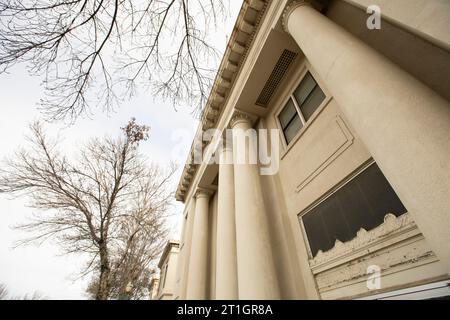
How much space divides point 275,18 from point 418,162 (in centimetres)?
518

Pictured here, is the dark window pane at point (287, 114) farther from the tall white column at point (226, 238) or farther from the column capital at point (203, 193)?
the column capital at point (203, 193)

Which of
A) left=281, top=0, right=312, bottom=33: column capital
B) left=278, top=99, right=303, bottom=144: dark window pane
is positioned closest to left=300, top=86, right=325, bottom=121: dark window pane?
left=278, top=99, right=303, bottom=144: dark window pane

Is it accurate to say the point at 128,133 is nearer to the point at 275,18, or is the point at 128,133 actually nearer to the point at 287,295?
the point at 275,18

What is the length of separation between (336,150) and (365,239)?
5.66ft

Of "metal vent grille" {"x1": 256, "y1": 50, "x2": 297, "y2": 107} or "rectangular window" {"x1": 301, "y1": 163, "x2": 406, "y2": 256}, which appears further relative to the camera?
"metal vent grille" {"x1": 256, "y1": 50, "x2": 297, "y2": 107}

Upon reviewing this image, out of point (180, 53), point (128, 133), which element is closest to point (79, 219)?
point (128, 133)

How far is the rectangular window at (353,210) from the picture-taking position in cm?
309

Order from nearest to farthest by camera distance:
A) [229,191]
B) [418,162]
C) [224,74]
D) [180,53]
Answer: [418,162], [180,53], [229,191], [224,74]

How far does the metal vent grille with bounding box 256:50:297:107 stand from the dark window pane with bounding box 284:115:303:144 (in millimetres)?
1613

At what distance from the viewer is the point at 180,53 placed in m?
3.93

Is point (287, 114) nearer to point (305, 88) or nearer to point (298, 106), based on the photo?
point (298, 106)

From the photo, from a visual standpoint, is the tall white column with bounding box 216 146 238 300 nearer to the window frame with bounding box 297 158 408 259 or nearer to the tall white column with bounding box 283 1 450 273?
the window frame with bounding box 297 158 408 259

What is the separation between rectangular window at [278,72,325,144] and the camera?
5.20 meters

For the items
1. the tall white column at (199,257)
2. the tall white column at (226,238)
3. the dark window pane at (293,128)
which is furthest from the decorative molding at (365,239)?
the tall white column at (199,257)
